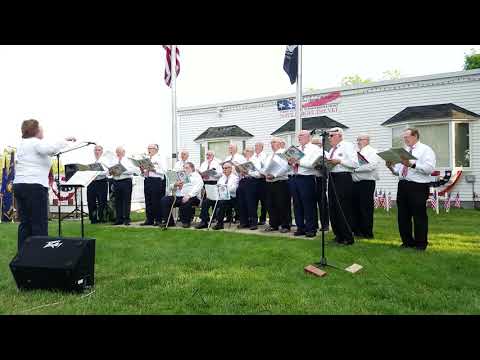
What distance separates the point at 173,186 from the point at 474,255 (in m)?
6.30

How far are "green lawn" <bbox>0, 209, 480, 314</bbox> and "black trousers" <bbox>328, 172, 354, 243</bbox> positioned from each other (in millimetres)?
293

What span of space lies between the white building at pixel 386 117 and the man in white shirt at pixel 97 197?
26.7ft

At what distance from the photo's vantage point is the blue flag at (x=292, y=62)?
9.81 metres

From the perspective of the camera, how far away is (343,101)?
1590 centimetres

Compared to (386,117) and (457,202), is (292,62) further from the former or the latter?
(457,202)

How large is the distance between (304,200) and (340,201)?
0.75 m

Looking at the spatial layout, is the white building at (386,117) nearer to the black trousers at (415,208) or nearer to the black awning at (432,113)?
the black awning at (432,113)

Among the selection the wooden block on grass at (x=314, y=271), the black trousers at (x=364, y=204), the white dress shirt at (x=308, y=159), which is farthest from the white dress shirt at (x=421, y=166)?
the wooden block on grass at (x=314, y=271)

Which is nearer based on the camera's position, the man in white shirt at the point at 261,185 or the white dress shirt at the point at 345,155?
the white dress shirt at the point at 345,155

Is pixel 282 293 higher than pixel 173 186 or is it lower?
lower

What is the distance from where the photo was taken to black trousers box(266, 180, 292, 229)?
8.56 m
